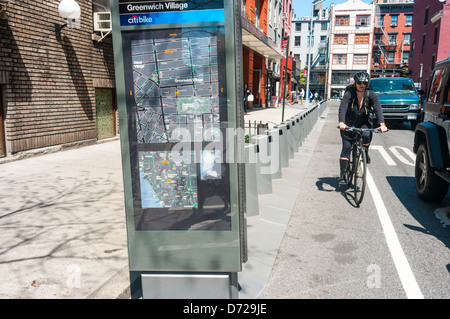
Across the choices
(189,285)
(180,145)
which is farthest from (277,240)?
(180,145)

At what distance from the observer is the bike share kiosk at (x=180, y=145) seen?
294 centimetres

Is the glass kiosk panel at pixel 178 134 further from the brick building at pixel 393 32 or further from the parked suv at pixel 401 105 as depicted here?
the brick building at pixel 393 32

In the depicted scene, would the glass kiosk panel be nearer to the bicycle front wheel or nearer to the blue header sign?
the blue header sign

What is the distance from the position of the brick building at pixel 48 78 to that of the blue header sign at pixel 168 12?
23.4 ft

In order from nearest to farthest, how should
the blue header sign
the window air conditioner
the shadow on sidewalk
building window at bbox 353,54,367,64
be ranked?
1. the blue header sign
2. the shadow on sidewalk
3. the window air conditioner
4. building window at bbox 353,54,367,64

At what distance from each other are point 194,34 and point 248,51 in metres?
26.6

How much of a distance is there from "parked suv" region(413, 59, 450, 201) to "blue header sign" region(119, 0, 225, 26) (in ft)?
13.6

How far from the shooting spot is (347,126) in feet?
21.6

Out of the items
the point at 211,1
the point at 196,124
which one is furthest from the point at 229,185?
the point at 211,1

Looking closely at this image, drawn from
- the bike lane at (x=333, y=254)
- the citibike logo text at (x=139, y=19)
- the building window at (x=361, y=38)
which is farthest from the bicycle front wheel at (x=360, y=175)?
the building window at (x=361, y=38)

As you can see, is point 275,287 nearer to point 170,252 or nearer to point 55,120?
point 170,252

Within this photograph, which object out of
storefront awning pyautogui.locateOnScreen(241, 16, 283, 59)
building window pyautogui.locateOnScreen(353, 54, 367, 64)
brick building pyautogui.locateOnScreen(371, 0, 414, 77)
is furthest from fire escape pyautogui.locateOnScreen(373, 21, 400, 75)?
storefront awning pyautogui.locateOnScreen(241, 16, 283, 59)

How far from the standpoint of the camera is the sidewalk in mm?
3526

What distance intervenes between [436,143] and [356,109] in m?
1.37
